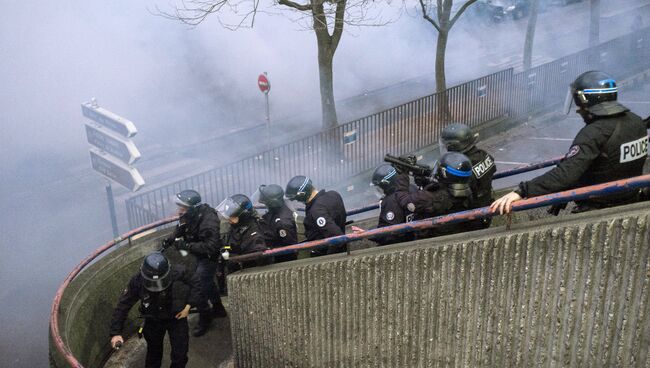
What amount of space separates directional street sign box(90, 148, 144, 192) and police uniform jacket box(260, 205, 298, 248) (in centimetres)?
220

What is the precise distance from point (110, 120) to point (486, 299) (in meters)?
4.90

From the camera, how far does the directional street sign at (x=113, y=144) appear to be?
22.7 feet

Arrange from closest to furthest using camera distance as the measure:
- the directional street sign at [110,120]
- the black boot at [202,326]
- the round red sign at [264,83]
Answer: the black boot at [202,326]
the directional street sign at [110,120]
the round red sign at [264,83]

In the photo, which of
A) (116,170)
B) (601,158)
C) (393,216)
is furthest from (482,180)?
(116,170)

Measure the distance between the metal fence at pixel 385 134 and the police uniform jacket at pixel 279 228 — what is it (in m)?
3.41

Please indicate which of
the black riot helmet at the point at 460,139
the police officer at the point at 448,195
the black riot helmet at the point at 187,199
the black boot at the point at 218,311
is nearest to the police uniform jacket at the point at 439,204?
the police officer at the point at 448,195

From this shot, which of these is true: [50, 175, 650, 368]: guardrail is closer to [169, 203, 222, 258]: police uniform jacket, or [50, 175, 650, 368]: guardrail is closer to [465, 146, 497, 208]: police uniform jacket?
[169, 203, 222, 258]: police uniform jacket

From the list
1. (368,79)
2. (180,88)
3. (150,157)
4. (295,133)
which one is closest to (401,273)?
(150,157)

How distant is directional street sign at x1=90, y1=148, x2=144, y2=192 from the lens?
7.07 m

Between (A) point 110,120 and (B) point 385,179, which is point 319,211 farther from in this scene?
(A) point 110,120

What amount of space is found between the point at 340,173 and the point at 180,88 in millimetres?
9162

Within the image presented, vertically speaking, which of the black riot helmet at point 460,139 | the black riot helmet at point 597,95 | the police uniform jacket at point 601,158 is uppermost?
the black riot helmet at point 597,95

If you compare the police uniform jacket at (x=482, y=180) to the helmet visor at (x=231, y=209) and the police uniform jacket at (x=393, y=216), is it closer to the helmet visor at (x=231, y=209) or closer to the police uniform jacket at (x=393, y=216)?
the police uniform jacket at (x=393, y=216)

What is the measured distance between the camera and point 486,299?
137 inches
